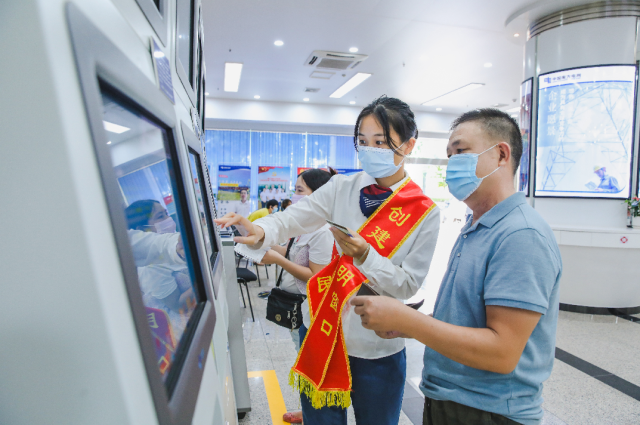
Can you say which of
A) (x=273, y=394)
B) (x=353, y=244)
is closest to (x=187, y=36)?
(x=353, y=244)

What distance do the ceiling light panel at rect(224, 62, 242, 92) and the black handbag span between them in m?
5.99

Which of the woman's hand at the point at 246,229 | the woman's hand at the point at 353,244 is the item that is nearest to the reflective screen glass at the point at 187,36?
the woman's hand at the point at 246,229

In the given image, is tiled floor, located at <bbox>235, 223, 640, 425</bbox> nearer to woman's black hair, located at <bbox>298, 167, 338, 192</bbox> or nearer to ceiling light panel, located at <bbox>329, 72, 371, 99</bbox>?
woman's black hair, located at <bbox>298, 167, 338, 192</bbox>

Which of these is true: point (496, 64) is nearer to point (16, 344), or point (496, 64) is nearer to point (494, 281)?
point (494, 281)

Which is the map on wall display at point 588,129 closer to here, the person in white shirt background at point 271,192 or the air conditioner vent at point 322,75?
the air conditioner vent at point 322,75

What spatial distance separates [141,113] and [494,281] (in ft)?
2.75

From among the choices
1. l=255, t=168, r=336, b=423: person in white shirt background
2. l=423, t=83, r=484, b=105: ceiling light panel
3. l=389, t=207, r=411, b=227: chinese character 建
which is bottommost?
l=255, t=168, r=336, b=423: person in white shirt background

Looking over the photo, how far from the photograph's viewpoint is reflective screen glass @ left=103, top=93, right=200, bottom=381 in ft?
1.39

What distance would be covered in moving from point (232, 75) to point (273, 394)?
6.70 metres

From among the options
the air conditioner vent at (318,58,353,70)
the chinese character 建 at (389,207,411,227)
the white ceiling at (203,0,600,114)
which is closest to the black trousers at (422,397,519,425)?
the chinese character 建 at (389,207,411,227)

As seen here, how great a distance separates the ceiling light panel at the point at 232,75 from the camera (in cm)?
716

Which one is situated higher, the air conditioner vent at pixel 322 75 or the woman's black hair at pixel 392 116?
the air conditioner vent at pixel 322 75

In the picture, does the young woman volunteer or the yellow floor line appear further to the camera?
the yellow floor line

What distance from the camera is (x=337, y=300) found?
1337 mm
